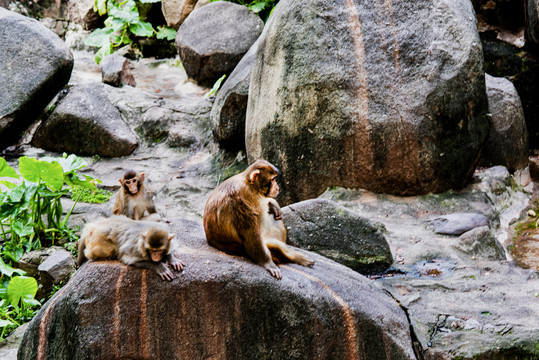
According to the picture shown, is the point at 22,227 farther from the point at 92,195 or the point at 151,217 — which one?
the point at 151,217

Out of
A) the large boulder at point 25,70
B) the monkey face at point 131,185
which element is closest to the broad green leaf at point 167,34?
the large boulder at point 25,70

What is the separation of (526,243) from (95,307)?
5787mm

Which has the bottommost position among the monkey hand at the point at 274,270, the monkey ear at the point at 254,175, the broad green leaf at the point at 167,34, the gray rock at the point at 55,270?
the broad green leaf at the point at 167,34

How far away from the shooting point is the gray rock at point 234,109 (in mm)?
9914

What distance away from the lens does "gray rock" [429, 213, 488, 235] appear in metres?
7.03

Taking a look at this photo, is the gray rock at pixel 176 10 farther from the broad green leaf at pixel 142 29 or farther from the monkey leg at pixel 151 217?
the monkey leg at pixel 151 217

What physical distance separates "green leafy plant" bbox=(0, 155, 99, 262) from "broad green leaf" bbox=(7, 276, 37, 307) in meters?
1.03

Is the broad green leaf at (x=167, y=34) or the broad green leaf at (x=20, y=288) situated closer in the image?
the broad green leaf at (x=20, y=288)

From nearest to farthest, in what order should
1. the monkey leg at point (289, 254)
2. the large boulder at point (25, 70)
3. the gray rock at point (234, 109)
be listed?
the monkey leg at point (289, 254)
the gray rock at point (234, 109)
the large boulder at point (25, 70)

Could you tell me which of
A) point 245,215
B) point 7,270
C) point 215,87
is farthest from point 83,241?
point 215,87

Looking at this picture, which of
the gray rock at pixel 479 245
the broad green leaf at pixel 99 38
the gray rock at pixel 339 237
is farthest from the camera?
the broad green leaf at pixel 99 38

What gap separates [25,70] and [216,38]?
378 centimetres

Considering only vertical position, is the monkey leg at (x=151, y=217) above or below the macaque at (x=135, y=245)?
below

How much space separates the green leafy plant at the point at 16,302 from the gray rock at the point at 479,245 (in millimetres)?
4890
